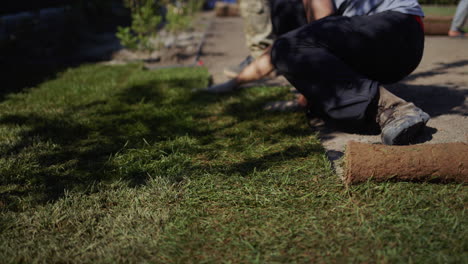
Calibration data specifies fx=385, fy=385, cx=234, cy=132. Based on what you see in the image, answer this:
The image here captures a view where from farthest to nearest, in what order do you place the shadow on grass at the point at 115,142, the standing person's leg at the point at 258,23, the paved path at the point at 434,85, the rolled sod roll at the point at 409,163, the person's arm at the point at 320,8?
the standing person's leg at the point at 258,23 → the person's arm at the point at 320,8 → the paved path at the point at 434,85 → the shadow on grass at the point at 115,142 → the rolled sod roll at the point at 409,163

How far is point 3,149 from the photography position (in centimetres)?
→ 283

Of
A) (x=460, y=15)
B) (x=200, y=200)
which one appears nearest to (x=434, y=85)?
(x=200, y=200)

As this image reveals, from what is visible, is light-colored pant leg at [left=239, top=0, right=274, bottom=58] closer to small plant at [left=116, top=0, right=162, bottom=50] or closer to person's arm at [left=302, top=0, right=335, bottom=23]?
small plant at [left=116, top=0, right=162, bottom=50]

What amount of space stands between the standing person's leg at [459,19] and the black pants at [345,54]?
5.51 m

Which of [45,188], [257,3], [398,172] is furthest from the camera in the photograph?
[257,3]

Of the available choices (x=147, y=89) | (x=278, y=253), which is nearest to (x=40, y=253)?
(x=278, y=253)

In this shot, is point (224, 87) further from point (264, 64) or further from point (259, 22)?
point (259, 22)

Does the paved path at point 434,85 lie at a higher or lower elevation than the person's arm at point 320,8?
lower

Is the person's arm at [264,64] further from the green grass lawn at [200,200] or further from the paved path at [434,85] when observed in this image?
the paved path at [434,85]

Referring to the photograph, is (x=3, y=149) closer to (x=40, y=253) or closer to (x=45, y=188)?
(x=45, y=188)

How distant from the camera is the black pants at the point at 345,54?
2.73m

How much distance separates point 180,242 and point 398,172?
1.25m

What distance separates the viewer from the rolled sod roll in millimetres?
2092

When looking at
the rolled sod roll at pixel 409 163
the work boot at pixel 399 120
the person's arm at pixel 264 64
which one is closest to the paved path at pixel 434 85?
the work boot at pixel 399 120
